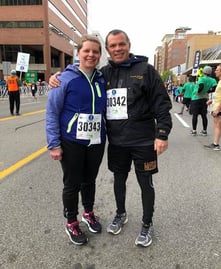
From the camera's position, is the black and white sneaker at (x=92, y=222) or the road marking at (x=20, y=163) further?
the road marking at (x=20, y=163)

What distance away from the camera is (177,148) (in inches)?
257

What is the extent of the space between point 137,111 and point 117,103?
0.66 ft

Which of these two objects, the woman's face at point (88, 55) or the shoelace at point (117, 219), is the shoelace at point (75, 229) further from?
the woman's face at point (88, 55)

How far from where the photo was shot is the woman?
2.38m

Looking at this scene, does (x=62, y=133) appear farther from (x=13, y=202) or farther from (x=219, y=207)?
(x=219, y=207)

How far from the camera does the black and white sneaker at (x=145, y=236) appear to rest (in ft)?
8.42

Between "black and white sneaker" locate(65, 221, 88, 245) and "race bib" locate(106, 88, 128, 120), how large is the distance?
1.15 meters

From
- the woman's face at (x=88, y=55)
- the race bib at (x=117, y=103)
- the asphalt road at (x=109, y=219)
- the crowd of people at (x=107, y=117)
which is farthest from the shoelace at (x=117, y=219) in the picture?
the woman's face at (x=88, y=55)

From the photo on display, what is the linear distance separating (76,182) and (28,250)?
2.46 ft

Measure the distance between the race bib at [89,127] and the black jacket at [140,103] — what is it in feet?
0.54

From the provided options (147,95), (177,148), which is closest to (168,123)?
(147,95)

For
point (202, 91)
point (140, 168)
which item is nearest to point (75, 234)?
point (140, 168)

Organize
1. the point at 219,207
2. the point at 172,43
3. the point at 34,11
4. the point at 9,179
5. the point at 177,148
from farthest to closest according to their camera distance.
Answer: the point at 172,43 < the point at 34,11 < the point at 177,148 < the point at 9,179 < the point at 219,207

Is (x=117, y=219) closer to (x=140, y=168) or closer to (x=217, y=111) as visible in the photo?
(x=140, y=168)
